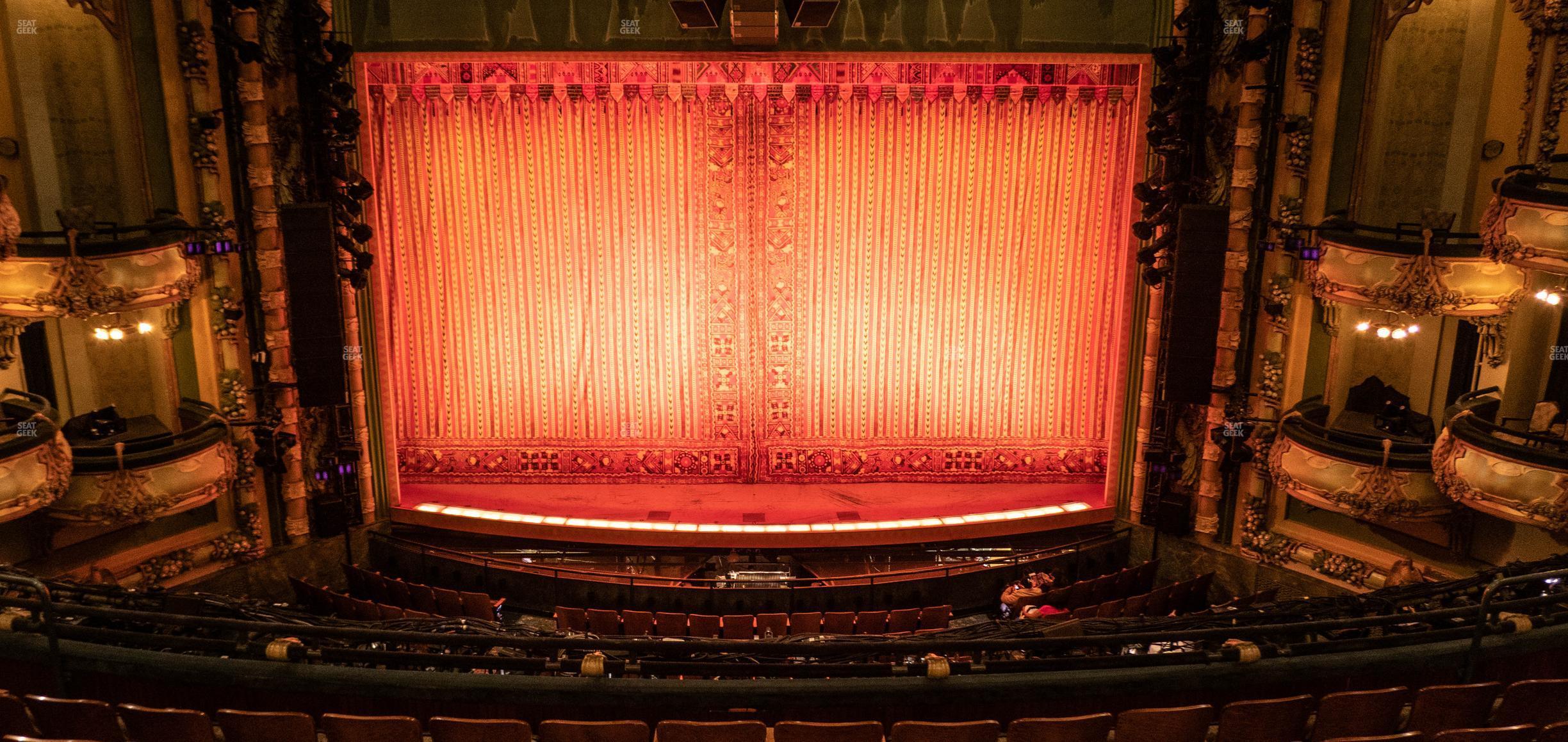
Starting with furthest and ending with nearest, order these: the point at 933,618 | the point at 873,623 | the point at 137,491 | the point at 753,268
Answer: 1. the point at 753,268
2. the point at 137,491
3. the point at 933,618
4. the point at 873,623

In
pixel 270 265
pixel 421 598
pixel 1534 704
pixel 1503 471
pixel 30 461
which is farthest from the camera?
pixel 270 265

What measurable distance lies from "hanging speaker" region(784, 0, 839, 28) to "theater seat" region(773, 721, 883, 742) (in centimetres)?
662

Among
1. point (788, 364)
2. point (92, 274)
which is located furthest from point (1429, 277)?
point (92, 274)

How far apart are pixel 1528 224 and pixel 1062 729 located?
217 inches

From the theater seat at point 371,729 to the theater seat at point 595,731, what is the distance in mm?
583

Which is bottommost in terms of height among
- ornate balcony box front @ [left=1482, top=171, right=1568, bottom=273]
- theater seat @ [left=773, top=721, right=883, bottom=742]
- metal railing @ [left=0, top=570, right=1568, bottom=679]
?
theater seat @ [left=773, top=721, right=883, bottom=742]

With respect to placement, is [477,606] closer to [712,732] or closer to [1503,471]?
[712,732]

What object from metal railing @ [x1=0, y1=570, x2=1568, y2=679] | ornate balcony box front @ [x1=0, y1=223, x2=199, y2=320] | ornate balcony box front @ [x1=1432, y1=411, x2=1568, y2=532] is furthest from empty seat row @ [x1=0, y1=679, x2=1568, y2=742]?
ornate balcony box front @ [x1=0, y1=223, x2=199, y2=320]

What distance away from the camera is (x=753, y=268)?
1288 centimetres

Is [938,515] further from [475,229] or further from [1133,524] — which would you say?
[475,229]

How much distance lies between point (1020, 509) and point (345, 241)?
7.84 m

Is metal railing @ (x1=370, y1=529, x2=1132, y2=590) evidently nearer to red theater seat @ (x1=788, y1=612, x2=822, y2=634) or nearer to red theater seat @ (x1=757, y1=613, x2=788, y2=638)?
red theater seat @ (x1=757, y1=613, x2=788, y2=638)

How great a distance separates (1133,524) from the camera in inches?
469

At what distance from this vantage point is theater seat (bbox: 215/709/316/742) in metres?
4.88
